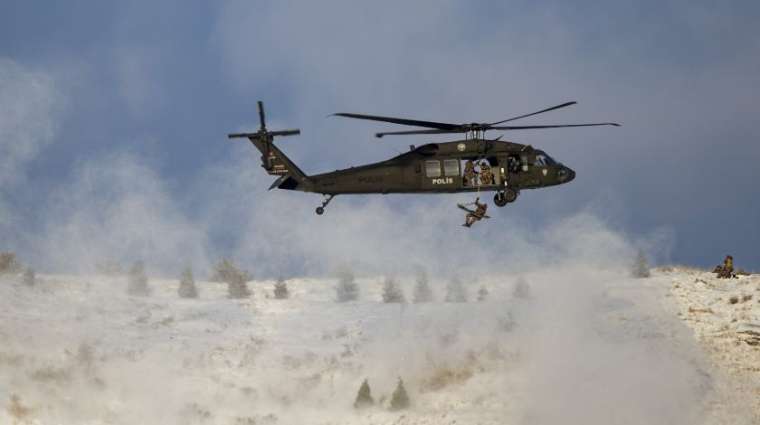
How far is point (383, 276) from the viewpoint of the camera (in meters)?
53.9

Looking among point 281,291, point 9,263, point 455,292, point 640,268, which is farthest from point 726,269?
point 9,263

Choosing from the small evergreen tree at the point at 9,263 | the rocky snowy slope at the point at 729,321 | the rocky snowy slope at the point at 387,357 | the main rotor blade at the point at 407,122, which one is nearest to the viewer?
the main rotor blade at the point at 407,122

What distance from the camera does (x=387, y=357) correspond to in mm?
37750

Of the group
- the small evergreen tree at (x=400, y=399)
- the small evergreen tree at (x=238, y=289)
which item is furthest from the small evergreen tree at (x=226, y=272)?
the small evergreen tree at (x=400, y=399)

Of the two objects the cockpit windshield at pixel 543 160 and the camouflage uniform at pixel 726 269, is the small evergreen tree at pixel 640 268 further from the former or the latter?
the cockpit windshield at pixel 543 160

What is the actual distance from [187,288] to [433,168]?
858 inches

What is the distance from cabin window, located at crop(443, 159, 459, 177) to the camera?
31.1 meters

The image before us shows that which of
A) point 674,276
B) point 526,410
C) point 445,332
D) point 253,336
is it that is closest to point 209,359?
point 253,336

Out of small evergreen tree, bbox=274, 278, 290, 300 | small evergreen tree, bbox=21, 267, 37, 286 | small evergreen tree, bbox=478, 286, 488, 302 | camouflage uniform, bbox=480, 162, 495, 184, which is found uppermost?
camouflage uniform, bbox=480, 162, 495, 184

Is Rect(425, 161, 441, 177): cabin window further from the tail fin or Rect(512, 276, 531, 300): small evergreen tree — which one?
Rect(512, 276, 531, 300): small evergreen tree

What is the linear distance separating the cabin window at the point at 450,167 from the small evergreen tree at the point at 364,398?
8562mm

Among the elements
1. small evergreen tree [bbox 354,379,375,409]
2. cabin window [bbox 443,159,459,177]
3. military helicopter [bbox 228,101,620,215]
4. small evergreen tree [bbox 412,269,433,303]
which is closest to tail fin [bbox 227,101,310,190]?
military helicopter [bbox 228,101,620,215]

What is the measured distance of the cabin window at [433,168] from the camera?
3108cm

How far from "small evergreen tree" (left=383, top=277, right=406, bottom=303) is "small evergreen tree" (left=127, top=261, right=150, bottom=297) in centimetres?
1244
